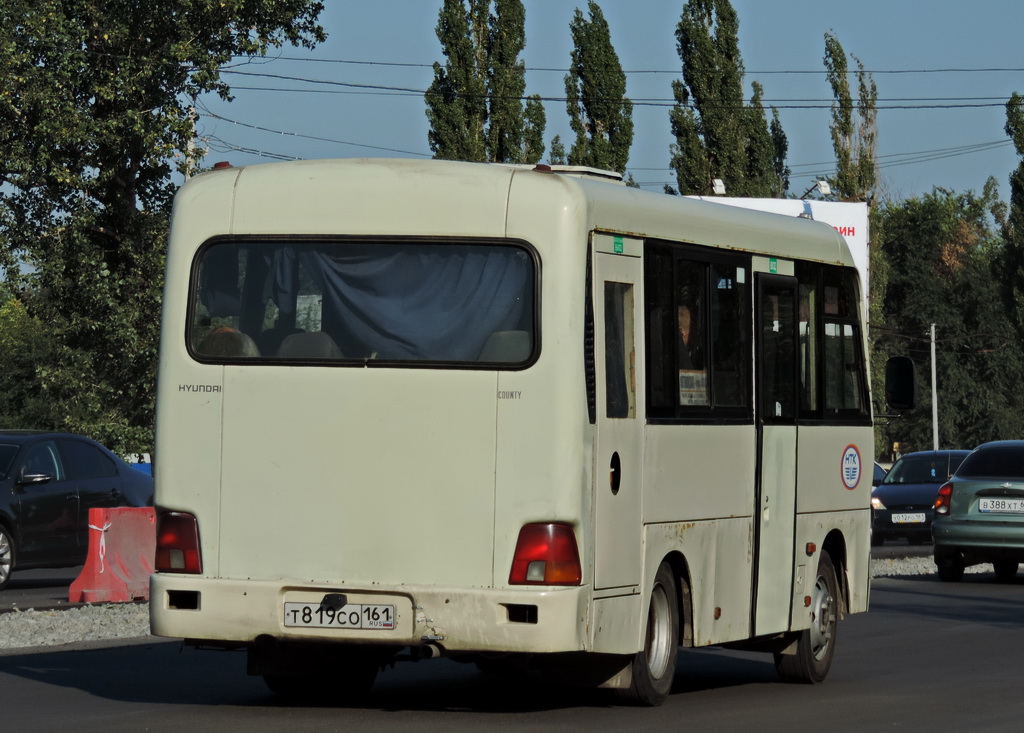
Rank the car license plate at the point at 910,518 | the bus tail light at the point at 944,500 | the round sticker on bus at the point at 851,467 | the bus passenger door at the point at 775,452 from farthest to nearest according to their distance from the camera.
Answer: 1. the car license plate at the point at 910,518
2. the bus tail light at the point at 944,500
3. the round sticker on bus at the point at 851,467
4. the bus passenger door at the point at 775,452

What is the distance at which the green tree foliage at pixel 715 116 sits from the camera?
55156 mm

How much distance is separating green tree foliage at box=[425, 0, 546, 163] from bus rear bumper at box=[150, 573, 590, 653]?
4088 cm

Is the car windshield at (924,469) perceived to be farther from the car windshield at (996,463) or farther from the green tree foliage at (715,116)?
the green tree foliage at (715,116)

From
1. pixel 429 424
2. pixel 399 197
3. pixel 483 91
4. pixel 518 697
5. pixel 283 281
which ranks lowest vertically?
pixel 518 697

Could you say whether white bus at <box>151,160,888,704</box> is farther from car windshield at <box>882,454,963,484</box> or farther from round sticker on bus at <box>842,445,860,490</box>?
Result: car windshield at <box>882,454,963,484</box>

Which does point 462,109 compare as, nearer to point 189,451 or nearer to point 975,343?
point 189,451

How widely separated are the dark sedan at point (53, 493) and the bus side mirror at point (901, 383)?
10.6 m

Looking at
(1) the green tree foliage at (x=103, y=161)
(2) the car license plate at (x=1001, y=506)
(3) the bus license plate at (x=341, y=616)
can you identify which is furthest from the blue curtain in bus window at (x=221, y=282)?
(1) the green tree foliage at (x=103, y=161)

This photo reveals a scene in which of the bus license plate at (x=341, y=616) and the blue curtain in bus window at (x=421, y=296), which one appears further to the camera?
the blue curtain in bus window at (x=421, y=296)

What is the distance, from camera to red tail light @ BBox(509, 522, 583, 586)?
9.28 meters

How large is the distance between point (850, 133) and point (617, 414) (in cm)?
5458

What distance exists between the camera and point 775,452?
39.2 ft

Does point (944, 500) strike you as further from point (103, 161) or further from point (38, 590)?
point (103, 161)

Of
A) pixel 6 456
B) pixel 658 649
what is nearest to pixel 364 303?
pixel 658 649
